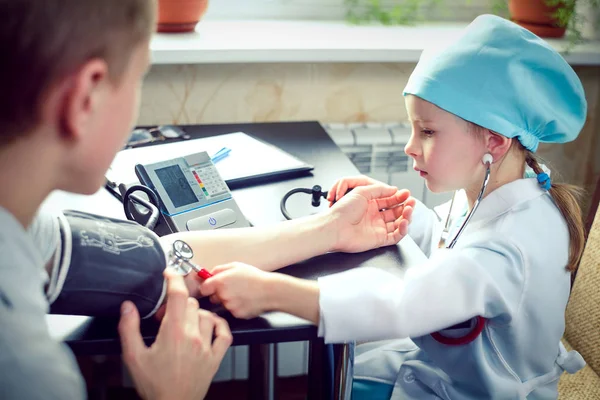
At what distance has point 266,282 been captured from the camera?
87 centimetres

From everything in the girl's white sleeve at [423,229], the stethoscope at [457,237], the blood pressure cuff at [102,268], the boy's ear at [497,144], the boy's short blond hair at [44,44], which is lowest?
the girl's white sleeve at [423,229]

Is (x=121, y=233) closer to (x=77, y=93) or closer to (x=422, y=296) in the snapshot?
(x=77, y=93)

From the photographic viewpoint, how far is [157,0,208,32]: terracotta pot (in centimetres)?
168

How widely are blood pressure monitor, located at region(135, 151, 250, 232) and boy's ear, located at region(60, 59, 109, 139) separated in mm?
438

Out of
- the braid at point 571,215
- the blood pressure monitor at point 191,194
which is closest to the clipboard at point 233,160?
the blood pressure monitor at point 191,194

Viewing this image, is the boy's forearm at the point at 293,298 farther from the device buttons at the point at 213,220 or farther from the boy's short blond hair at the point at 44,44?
the boy's short blond hair at the point at 44,44

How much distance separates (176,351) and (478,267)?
44cm

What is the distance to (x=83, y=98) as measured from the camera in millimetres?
595

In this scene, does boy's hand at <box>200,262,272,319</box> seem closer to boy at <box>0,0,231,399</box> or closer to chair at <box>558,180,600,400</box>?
boy at <box>0,0,231,399</box>

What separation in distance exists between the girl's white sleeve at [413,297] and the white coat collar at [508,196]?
0.16m

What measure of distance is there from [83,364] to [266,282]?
1198mm

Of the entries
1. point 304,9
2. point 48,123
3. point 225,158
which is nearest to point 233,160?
point 225,158

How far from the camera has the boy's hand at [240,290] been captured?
32.7 inches

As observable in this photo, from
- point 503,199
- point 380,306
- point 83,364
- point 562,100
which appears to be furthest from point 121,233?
point 83,364
